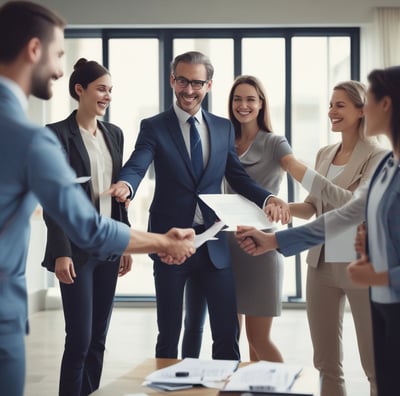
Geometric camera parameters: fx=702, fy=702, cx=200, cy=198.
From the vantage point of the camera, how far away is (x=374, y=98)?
84.7 inches

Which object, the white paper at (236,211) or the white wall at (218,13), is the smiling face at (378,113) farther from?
the white wall at (218,13)

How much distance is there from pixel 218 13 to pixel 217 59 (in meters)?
0.55

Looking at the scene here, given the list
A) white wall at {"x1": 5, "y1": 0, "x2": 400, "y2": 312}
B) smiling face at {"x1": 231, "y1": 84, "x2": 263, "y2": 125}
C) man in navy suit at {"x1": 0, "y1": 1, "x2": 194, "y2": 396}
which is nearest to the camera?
man in navy suit at {"x1": 0, "y1": 1, "x2": 194, "y2": 396}

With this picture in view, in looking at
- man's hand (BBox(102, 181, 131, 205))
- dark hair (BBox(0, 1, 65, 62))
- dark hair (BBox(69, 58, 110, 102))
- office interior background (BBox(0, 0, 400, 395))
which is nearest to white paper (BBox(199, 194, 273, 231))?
man's hand (BBox(102, 181, 131, 205))

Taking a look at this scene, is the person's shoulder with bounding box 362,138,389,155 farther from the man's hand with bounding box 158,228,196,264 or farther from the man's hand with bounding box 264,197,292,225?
the man's hand with bounding box 158,228,196,264

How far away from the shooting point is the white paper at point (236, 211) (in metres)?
2.79

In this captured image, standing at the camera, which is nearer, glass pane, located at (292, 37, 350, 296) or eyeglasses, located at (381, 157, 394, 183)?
eyeglasses, located at (381, 157, 394, 183)

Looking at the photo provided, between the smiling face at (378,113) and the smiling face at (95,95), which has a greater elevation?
the smiling face at (95,95)

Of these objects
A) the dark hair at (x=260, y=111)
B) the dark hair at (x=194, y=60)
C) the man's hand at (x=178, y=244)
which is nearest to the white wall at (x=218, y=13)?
the dark hair at (x=260, y=111)

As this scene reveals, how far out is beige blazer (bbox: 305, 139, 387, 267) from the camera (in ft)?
9.88

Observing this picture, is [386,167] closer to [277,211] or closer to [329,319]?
[277,211]

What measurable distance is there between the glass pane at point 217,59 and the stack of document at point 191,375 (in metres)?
4.59

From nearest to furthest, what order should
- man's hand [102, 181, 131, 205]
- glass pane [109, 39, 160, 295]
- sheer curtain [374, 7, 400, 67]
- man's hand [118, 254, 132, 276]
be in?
1. man's hand [102, 181, 131, 205]
2. man's hand [118, 254, 132, 276]
3. sheer curtain [374, 7, 400, 67]
4. glass pane [109, 39, 160, 295]

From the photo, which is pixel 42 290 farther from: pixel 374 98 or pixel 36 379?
pixel 374 98
